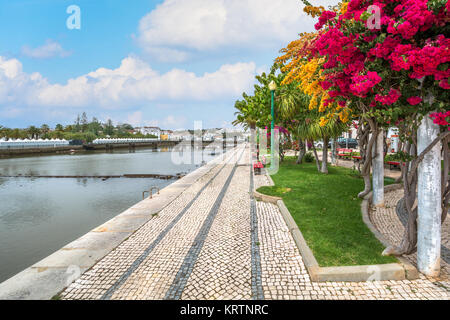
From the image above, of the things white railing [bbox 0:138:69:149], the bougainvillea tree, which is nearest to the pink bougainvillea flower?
the bougainvillea tree

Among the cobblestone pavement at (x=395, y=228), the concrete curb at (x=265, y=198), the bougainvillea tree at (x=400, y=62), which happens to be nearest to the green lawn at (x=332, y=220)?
the concrete curb at (x=265, y=198)

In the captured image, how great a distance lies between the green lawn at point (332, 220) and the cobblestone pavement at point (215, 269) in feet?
1.64

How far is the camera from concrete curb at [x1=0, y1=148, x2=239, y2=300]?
4.11m

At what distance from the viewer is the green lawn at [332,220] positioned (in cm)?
466

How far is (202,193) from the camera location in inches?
460

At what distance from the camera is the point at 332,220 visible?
671 centimetres

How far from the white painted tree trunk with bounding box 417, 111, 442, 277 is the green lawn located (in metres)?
0.56

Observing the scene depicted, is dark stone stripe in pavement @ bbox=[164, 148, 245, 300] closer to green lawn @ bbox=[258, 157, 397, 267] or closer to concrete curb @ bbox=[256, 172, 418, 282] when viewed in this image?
concrete curb @ bbox=[256, 172, 418, 282]

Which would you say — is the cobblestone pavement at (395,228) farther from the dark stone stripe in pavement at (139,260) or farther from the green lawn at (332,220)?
the dark stone stripe in pavement at (139,260)

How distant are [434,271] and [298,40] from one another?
6863 mm

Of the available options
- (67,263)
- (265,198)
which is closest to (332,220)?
(265,198)

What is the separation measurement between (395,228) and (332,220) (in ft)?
5.14
